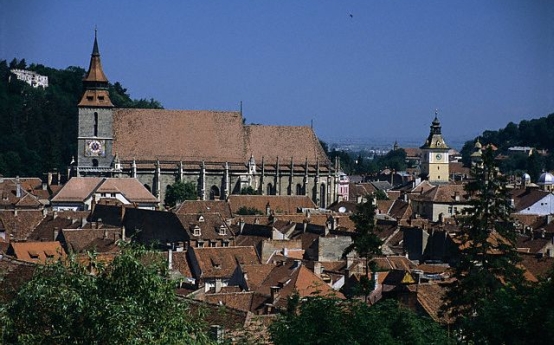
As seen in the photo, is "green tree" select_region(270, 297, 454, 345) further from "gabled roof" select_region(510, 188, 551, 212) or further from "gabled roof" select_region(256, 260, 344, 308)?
"gabled roof" select_region(510, 188, 551, 212)

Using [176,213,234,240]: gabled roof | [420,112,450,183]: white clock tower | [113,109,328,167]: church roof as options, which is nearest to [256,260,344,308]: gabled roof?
[176,213,234,240]: gabled roof

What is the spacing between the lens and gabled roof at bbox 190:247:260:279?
5222cm

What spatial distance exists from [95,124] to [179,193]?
38.3 feet

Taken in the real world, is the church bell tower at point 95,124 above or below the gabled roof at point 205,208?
above

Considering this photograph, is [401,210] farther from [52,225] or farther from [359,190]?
[359,190]

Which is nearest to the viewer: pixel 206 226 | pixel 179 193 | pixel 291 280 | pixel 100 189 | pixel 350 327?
pixel 350 327

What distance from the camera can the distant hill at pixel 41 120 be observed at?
13838cm

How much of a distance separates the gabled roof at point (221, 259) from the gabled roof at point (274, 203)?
33.7 metres

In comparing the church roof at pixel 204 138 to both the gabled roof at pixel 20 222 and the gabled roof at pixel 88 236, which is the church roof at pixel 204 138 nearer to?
the gabled roof at pixel 20 222

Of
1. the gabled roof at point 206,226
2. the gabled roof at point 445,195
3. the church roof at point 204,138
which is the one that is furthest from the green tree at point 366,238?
the church roof at point 204,138

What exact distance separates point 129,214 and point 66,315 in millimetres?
55376

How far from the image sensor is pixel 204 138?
11088cm

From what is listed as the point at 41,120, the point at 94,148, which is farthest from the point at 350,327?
the point at 41,120

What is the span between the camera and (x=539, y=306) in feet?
86.8
